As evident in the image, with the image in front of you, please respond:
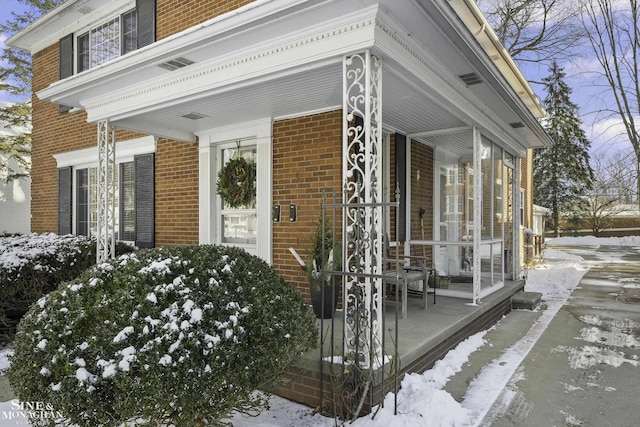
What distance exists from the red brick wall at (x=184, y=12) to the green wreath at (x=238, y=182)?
1.98 m

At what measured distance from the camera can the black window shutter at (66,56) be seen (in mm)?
8000

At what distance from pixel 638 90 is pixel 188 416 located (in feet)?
49.3

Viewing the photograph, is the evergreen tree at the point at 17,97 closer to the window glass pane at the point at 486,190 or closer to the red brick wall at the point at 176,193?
the red brick wall at the point at 176,193

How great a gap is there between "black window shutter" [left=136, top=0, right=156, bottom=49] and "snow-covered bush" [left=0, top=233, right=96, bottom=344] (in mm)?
3358

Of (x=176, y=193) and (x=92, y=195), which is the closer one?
(x=176, y=193)

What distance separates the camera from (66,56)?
8078 millimetres

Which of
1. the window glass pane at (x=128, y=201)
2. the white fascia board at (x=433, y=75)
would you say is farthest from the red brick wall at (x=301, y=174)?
the window glass pane at (x=128, y=201)

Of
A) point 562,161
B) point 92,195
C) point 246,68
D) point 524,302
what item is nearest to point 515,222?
point 524,302

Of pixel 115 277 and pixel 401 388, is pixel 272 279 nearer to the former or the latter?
pixel 115 277

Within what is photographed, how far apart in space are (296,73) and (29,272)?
3979 mm

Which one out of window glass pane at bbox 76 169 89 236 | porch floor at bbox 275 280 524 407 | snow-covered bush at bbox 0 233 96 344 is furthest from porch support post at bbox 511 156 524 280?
window glass pane at bbox 76 169 89 236

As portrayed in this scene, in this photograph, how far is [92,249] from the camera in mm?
5770

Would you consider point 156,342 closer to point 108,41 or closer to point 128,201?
point 128,201

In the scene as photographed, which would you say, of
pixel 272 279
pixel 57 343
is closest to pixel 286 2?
pixel 272 279
